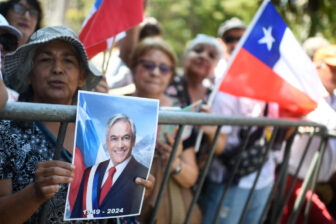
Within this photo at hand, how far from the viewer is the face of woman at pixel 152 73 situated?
2740 millimetres

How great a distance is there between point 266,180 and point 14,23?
2378mm

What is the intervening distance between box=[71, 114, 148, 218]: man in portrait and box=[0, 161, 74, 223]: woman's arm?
12 cm

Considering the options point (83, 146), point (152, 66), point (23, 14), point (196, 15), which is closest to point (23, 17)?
point (23, 14)

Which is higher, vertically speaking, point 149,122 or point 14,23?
point 14,23


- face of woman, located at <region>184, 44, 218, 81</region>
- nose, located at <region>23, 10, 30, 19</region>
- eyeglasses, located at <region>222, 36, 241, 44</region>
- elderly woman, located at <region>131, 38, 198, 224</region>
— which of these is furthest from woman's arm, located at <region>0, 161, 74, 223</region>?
eyeglasses, located at <region>222, 36, 241, 44</region>

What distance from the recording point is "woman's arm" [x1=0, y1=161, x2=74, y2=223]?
1.28m

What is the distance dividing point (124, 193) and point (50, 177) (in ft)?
1.19

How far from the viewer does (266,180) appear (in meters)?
2.95

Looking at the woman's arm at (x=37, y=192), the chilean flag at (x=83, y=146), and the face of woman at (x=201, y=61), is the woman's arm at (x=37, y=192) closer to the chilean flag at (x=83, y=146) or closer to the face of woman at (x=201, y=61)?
the chilean flag at (x=83, y=146)

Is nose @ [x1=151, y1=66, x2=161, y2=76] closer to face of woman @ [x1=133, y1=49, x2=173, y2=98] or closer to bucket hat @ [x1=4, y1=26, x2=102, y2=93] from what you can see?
face of woman @ [x1=133, y1=49, x2=173, y2=98]

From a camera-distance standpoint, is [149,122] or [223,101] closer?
[149,122]

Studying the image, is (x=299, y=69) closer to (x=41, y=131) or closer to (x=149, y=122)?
(x=149, y=122)

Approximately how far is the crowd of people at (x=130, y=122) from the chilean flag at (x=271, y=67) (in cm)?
32

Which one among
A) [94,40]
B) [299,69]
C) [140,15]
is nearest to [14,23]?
[94,40]
